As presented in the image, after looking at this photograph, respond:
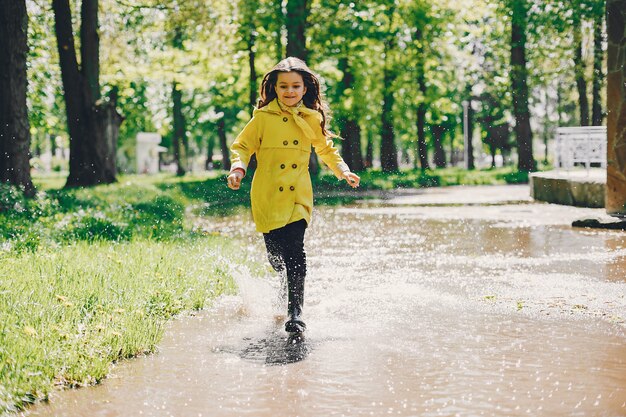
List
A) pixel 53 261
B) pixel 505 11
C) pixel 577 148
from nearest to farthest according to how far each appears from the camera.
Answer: pixel 53 261, pixel 577 148, pixel 505 11

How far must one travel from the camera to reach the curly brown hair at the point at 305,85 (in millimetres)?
5945

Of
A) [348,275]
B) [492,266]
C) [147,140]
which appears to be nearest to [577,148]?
[492,266]

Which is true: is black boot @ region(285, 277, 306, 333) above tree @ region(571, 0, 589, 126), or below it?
below

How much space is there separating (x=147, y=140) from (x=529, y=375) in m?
77.6

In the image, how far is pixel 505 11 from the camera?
3077cm

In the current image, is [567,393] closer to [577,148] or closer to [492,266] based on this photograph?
[492,266]

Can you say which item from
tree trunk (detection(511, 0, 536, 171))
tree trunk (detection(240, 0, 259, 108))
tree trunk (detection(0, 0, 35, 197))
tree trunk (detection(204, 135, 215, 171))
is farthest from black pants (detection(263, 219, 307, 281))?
tree trunk (detection(204, 135, 215, 171))

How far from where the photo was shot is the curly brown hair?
5.95m

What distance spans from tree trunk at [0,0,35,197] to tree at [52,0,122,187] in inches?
347

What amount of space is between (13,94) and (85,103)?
31.1 feet

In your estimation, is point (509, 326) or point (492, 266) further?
point (492, 266)

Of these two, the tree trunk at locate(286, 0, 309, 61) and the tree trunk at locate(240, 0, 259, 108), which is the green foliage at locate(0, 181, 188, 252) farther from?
the tree trunk at locate(240, 0, 259, 108)

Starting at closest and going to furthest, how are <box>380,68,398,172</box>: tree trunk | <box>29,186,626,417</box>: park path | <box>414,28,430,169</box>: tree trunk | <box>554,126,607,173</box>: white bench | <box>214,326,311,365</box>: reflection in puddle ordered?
<box>29,186,626,417</box>: park path < <box>214,326,311,365</box>: reflection in puddle < <box>554,126,607,173</box>: white bench < <box>414,28,430,169</box>: tree trunk < <box>380,68,398,172</box>: tree trunk

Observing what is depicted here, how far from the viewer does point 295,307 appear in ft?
18.6
